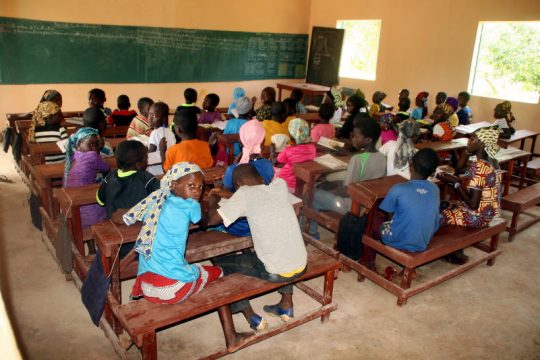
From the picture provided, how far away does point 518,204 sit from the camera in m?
4.44

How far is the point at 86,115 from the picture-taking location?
422 centimetres

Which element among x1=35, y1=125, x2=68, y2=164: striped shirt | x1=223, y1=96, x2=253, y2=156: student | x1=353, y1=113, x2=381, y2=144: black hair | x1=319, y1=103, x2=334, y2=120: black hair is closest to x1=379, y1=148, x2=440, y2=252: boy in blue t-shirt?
x1=353, y1=113, x2=381, y2=144: black hair

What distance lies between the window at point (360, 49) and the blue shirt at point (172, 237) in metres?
8.17

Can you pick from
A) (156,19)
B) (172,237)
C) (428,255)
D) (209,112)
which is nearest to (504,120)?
(428,255)

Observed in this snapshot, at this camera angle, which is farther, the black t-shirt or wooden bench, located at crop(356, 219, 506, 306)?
wooden bench, located at crop(356, 219, 506, 306)

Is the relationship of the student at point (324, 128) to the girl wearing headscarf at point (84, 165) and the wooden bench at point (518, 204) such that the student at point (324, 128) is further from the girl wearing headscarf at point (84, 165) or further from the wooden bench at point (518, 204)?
the girl wearing headscarf at point (84, 165)

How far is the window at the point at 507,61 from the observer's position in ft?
24.1

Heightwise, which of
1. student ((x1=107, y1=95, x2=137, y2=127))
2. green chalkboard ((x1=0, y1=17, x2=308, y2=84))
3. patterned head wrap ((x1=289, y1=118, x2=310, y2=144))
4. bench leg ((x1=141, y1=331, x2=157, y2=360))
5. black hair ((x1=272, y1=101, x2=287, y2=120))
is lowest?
bench leg ((x1=141, y1=331, x2=157, y2=360))

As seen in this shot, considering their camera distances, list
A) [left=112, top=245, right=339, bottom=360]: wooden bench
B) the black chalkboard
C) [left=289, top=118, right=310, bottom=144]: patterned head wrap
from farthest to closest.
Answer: the black chalkboard → [left=289, top=118, right=310, bottom=144]: patterned head wrap → [left=112, top=245, right=339, bottom=360]: wooden bench

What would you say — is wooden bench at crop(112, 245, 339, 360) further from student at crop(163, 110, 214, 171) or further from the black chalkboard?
the black chalkboard

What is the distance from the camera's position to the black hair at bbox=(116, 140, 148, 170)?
8.98 feet

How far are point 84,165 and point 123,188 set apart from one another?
695 mm

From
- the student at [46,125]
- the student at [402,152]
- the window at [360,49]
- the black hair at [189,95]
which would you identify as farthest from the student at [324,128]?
the window at [360,49]

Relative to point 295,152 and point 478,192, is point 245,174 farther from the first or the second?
point 478,192
